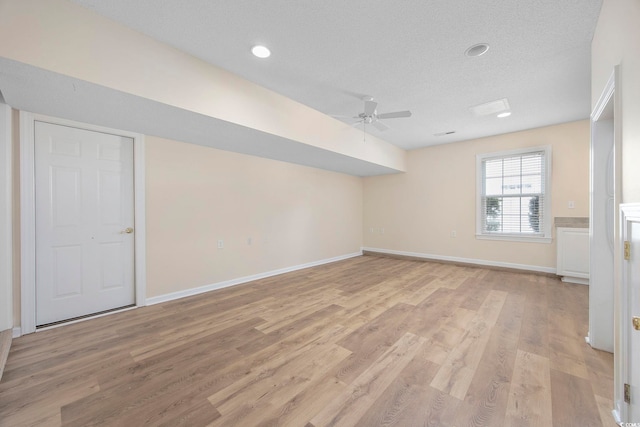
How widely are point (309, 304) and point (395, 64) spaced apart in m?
2.91

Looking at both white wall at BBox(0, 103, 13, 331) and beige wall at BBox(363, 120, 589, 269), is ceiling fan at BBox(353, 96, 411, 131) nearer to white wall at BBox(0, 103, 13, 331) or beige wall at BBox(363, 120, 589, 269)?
beige wall at BBox(363, 120, 589, 269)

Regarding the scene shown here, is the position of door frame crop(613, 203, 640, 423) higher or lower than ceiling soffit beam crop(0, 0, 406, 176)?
lower

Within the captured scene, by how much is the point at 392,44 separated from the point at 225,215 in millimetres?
3206

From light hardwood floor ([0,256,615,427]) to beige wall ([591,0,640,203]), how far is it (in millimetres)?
1369

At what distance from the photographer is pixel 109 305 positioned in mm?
2906

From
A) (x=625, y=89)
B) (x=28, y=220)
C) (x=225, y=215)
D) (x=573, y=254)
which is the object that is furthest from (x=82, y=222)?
(x=573, y=254)

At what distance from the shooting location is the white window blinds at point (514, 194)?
14.2 feet

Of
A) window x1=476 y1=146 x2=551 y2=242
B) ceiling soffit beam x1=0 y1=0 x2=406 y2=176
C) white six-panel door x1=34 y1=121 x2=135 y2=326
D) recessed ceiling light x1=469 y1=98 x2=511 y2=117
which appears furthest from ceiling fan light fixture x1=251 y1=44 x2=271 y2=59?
window x1=476 y1=146 x2=551 y2=242

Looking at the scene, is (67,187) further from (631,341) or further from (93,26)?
(631,341)

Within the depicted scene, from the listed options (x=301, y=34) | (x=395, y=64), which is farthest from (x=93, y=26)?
(x=395, y=64)

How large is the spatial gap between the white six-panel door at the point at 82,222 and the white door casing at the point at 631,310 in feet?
14.2

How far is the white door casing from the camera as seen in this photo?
113cm

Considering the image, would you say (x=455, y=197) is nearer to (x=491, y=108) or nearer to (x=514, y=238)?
(x=514, y=238)

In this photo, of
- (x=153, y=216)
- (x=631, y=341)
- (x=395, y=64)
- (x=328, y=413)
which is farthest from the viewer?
(x=153, y=216)
